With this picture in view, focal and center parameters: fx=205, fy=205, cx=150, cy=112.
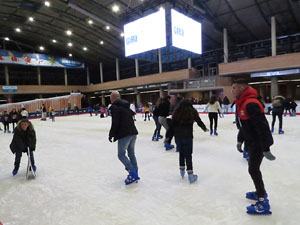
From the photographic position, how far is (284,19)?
18.3 metres

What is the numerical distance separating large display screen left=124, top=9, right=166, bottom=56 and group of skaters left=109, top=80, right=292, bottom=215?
8257 millimetres

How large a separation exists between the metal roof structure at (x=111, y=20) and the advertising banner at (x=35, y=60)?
7.54 ft

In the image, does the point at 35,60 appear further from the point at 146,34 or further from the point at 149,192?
the point at 149,192

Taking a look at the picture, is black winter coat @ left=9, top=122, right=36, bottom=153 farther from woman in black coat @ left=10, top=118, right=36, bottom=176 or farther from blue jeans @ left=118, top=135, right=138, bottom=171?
blue jeans @ left=118, top=135, right=138, bottom=171

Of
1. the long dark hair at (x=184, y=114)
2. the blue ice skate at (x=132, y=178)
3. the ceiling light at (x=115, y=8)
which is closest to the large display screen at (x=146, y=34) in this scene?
the ceiling light at (x=115, y=8)

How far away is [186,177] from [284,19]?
21.1 m

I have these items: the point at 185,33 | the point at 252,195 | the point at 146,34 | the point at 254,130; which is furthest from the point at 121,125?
the point at 185,33

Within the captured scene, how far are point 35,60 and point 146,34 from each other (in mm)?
25486

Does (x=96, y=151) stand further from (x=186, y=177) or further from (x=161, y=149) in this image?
(x=186, y=177)

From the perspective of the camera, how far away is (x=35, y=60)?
3111 cm

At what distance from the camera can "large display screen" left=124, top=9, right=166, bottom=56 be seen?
38.8 feet

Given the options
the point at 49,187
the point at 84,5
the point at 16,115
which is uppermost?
the point at 84,5

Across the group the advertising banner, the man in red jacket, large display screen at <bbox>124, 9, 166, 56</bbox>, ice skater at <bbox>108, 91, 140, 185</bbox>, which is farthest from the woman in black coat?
the advertising banner

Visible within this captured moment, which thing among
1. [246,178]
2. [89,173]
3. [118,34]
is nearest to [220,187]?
[246,178]
